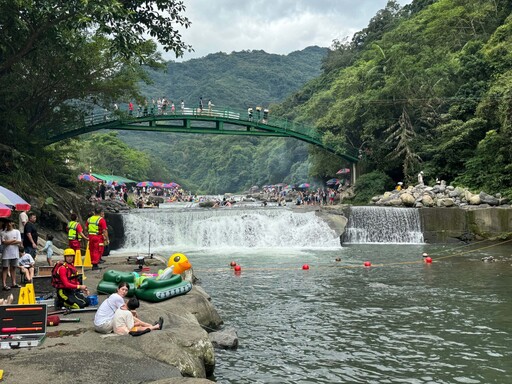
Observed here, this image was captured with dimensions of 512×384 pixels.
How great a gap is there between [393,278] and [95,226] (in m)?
8.76

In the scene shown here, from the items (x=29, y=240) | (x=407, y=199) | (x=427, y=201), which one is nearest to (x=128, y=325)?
(x=29, y=240)

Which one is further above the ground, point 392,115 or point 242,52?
point 242,52

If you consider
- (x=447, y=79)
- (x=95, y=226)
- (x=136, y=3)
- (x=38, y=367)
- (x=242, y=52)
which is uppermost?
(x=242, y=52)

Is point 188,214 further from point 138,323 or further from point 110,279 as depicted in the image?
point 138,323

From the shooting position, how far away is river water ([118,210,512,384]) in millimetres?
7418

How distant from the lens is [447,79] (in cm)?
3297

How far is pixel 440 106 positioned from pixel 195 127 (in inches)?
655

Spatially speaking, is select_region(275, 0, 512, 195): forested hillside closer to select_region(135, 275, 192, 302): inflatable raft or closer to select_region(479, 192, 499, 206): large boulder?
select_region(479, 192, 499, 206): large boulder

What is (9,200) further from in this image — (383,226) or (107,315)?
(383,226)

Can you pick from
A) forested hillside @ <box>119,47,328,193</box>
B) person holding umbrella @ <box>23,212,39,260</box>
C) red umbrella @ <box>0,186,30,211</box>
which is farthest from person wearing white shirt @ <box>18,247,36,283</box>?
forested hillside @ <box>119,47,328,193</box>

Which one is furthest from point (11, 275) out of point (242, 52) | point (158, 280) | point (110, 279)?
point (242, 52)

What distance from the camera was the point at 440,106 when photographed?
108ft

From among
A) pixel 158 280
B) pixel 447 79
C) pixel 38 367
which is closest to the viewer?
pixel 38 367

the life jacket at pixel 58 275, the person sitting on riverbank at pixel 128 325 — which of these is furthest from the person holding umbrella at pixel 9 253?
the person sitting on riverbank at pixel 128 325
